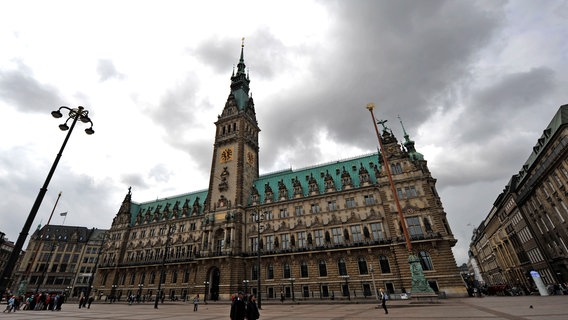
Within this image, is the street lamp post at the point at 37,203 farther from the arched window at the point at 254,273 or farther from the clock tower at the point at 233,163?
the arched window at the point at 254,273

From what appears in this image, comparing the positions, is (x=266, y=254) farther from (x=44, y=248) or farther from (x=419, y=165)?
(x=44, y=248)

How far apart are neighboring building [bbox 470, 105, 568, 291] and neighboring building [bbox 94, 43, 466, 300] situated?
58.1 ft

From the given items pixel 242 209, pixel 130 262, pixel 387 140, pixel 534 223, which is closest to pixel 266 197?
pixel 242 209

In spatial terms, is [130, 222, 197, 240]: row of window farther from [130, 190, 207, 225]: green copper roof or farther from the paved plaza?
the paved plaza

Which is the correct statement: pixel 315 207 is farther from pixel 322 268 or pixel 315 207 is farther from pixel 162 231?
pixel 162 231

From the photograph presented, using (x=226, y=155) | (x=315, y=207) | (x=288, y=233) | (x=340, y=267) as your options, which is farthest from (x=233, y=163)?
(x=340, y=267)

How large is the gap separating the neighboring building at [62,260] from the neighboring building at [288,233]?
32.2 m

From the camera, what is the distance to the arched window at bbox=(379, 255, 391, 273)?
4067 centimetres

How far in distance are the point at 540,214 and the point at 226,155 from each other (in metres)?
64.0

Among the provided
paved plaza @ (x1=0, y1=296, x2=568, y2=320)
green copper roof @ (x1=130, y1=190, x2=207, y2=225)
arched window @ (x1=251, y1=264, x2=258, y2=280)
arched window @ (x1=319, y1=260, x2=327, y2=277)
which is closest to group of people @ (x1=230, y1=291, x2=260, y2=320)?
paved plaza @ (x1=0, y1=296, x2=568, y2=320)

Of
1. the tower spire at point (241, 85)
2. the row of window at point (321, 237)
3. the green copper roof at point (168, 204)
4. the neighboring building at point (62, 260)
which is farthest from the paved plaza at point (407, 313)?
the neighboring building at point (62, 260)

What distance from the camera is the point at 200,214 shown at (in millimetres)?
62719

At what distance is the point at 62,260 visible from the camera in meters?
89.7

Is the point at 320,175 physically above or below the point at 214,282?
above
